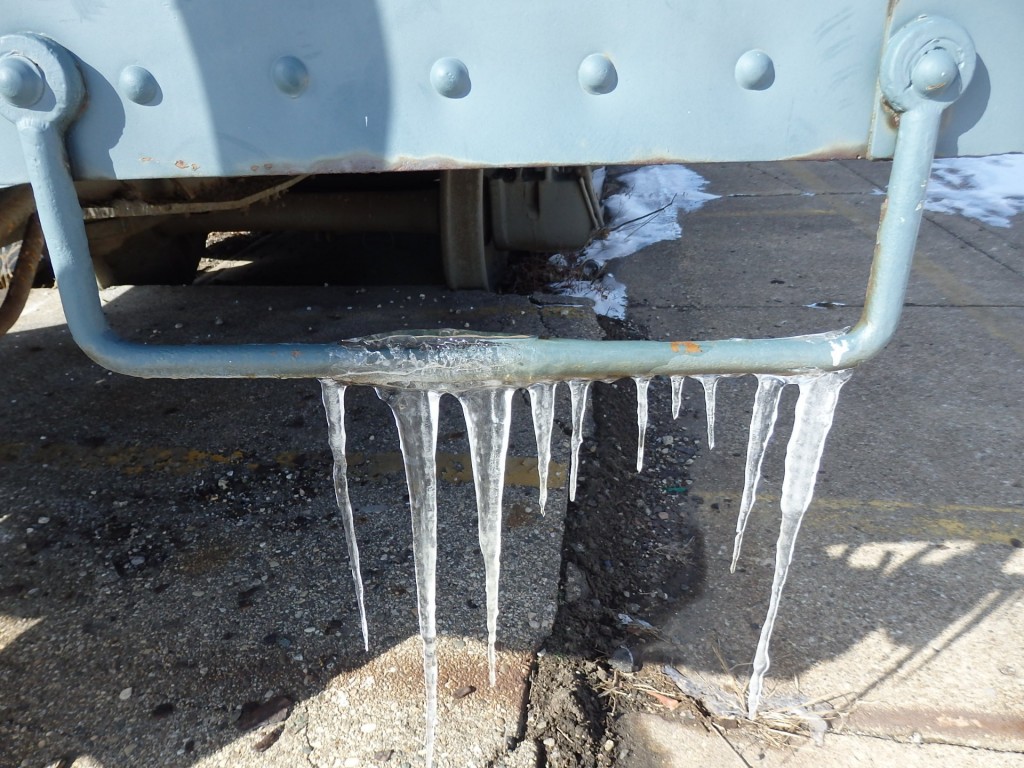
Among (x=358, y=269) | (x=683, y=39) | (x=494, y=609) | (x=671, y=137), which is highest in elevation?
(x=683, y=39)

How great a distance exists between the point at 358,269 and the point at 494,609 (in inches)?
149

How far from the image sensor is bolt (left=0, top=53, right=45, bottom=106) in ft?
3.45

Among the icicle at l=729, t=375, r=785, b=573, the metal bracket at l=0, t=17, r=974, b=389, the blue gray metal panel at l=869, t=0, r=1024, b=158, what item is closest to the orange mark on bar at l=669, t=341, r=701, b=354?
the metal bracket at l=0, t=17, r=974, b=389

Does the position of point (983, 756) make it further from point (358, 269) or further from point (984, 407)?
point (358, 269)

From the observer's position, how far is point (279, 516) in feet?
8.29

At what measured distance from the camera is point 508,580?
223 cm

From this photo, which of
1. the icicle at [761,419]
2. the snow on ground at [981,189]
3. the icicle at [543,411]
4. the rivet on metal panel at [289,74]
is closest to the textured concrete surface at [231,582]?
the icicle at [543,411]

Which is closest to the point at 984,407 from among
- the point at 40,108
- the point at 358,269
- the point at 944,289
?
the point at 944,289

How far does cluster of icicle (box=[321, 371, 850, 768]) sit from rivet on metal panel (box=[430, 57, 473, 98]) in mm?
451

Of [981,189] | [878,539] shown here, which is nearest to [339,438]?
[878,539]

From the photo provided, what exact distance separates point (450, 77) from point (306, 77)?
207 mm

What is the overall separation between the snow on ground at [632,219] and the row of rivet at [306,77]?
2.99 metres

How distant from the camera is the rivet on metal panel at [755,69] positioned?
104 cm

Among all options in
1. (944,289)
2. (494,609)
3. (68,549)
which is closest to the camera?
(494,609)
